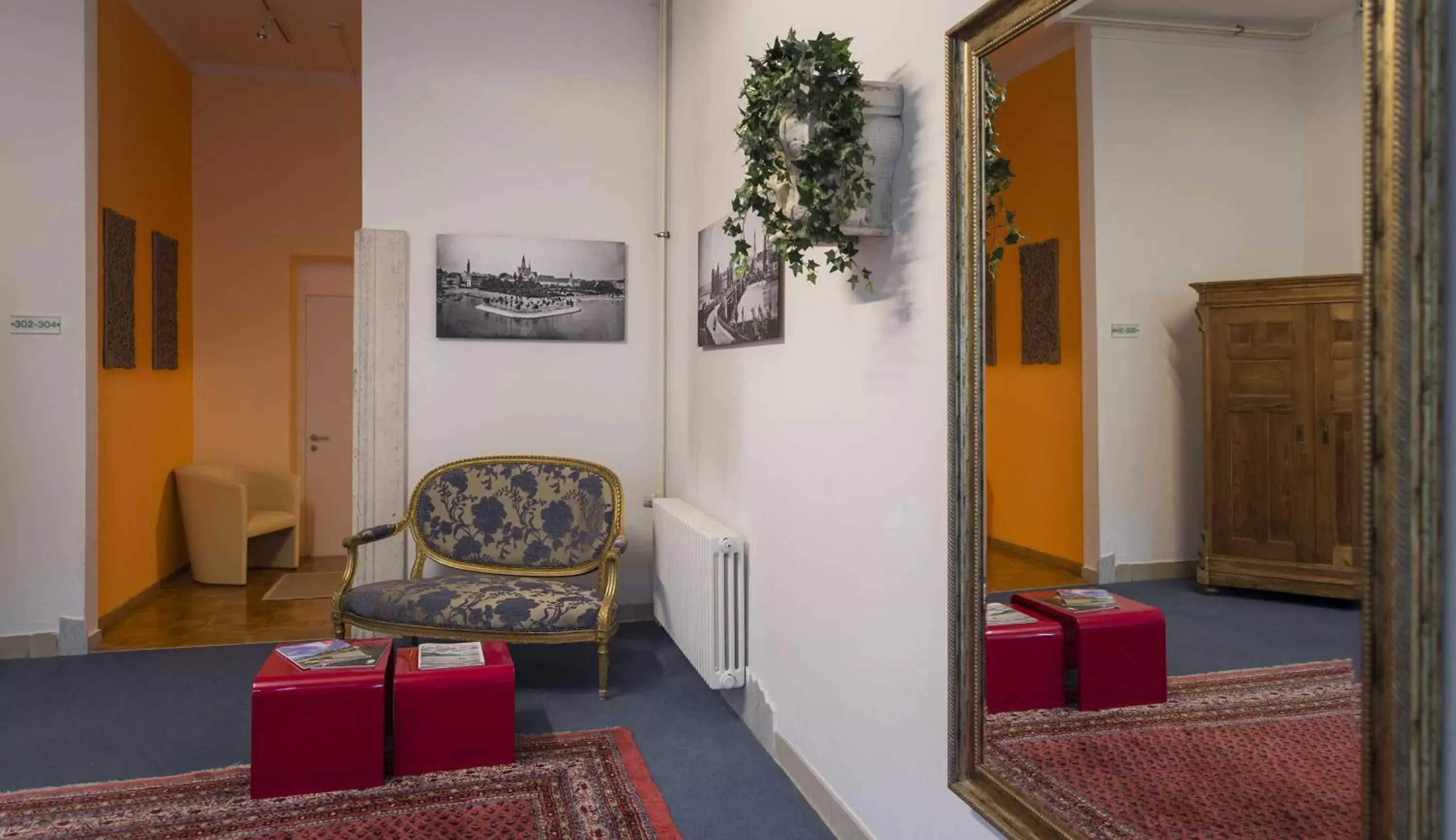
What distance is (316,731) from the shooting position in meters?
3.27

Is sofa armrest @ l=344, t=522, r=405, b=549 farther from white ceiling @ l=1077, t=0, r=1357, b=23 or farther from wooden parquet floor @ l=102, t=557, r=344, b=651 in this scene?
white ceiling @ l=1077, t=0, r=1357, b=23

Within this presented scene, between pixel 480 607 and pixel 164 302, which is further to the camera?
pixel 164 302

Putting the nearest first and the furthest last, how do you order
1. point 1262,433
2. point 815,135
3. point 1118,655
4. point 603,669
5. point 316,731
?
1. point 1262,433
2. point 1118,655
3. point 815,135
4. point 316,731
5. point 603,669

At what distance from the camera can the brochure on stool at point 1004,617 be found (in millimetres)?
2059

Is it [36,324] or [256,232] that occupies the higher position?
[256,232]

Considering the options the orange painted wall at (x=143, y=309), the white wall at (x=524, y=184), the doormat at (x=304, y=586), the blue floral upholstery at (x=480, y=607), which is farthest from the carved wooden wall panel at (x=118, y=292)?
the blue floral upholstery at (x=480, y=607)

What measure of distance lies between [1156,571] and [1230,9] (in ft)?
2.84

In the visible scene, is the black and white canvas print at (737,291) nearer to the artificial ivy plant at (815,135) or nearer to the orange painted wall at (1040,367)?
the artificial ivy plant at (815,135)

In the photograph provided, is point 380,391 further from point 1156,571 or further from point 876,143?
point 1156,571

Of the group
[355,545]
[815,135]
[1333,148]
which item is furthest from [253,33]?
[1333,148]

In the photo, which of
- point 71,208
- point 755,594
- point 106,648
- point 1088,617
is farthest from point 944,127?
point 106,648

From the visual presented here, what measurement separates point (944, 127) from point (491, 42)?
12.6ft

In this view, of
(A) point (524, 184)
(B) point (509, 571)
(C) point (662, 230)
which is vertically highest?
(A) point (524, 184)

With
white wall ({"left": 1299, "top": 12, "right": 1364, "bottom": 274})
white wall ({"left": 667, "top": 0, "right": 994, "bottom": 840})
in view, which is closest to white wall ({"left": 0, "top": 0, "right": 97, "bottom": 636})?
white wall ({"left": 667, "top": 0, "right": 994, "bottom": 840})
